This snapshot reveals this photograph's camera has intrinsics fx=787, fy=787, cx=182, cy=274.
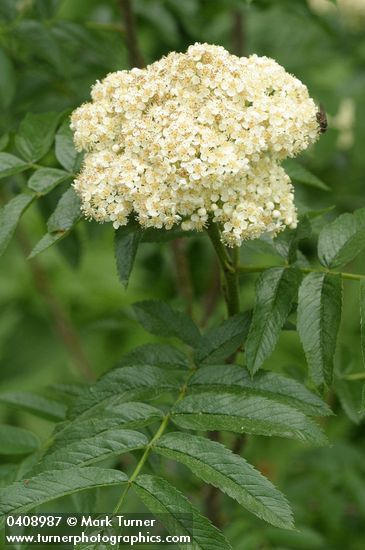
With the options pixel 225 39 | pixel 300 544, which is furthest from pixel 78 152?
pixel 225 39

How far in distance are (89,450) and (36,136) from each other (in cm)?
105

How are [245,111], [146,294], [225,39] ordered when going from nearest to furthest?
[245,111] < [225,39] < [146,294]

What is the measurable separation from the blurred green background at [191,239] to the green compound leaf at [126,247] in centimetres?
47

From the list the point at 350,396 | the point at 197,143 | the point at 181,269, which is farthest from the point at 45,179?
the point at 181,269

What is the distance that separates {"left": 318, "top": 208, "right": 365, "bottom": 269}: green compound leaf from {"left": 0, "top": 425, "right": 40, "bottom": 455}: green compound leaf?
1.11 metres

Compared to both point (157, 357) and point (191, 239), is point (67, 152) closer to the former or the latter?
point (157, 357)

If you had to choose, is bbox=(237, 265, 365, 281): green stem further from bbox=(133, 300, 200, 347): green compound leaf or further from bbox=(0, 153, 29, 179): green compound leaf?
bbox=(0, 153, 29, 179): green compound leaf

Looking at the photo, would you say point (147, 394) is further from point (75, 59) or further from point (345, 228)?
point (75, 59)

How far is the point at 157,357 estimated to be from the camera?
241 cm

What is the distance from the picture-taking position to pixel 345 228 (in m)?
2.30

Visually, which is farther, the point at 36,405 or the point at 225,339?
the point at 36,405

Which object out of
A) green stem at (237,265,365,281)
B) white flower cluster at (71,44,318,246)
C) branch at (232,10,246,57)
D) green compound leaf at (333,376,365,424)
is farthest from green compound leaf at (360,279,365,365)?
branch at (232,10,246,57)

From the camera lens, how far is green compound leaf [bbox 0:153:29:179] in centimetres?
237

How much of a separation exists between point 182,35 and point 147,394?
7.35ft
